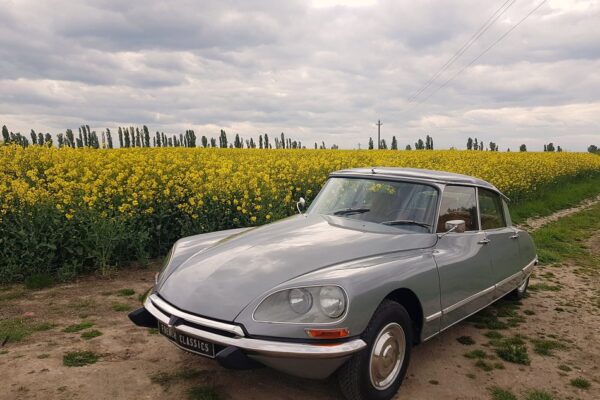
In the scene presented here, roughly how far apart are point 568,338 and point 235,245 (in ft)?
12.1

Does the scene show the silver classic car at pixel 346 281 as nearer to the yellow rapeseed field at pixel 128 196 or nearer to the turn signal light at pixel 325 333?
the turn signal light at pixel 325 333

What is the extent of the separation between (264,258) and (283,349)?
83 centimetres

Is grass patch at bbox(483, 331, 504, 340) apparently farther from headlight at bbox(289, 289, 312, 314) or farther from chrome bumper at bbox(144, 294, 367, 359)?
headlight at bbox(289, 289, 312, 314)

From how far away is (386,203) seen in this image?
417 cm

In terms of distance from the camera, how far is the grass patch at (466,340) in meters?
4.46

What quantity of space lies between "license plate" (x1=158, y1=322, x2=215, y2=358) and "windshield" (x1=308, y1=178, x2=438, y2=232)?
193cm

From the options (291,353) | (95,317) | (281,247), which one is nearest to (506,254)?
(281,247)

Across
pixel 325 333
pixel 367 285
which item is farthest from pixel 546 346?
pixel 325 333


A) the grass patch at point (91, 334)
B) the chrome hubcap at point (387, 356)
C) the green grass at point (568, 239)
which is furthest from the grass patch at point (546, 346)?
the grass patch at point (91, 334)

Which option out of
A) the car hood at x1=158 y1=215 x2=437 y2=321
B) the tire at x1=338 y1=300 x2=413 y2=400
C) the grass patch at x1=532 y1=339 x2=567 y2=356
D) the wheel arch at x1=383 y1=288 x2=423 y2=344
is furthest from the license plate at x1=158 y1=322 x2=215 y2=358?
the grass patch at x1=532 y1=339 x2=567 y2=356

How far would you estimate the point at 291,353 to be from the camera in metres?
2.69

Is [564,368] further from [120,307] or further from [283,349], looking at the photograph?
[120,307]

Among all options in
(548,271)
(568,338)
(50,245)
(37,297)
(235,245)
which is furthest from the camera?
(548,271)

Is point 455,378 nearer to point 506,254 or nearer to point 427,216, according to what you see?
point 427,216
